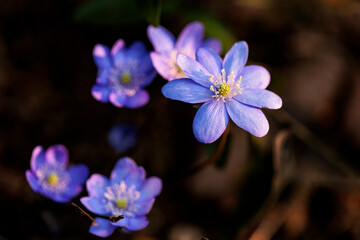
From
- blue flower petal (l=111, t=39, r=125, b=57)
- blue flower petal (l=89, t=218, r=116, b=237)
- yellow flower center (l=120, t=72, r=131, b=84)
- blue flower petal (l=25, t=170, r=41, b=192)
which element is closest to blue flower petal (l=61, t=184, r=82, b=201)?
blue flower petal (l=25, t=170, r=41, b=192)

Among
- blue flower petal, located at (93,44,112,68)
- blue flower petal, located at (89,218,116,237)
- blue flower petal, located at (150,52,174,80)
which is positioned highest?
blue flower petal, located at (93,44,112,68)

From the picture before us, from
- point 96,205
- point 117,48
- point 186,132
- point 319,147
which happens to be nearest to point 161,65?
point 117,48

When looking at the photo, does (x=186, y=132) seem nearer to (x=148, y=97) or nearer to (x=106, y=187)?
(x=148, y=97)

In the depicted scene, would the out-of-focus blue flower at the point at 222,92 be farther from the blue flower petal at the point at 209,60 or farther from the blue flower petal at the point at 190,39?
the blue flower petal at the point at 190,39

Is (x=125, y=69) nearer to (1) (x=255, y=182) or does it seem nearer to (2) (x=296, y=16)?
(1) (x=255, y=182)

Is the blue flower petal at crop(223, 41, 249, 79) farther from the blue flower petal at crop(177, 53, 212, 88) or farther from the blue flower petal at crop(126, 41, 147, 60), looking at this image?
the blue flower petal at crop(126, 41, 147, 60)

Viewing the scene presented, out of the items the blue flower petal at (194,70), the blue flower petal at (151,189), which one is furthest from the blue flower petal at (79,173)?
the blue flower petal at (194,70)

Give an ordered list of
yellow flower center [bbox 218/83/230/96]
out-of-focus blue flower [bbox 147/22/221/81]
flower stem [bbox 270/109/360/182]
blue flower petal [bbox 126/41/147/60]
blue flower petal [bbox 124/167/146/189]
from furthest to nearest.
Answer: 1. flower stem [bbox 270/109/360/182]
2. blue flower petal [bbox 126/41/147/60]
3. out-of-focus blue flower [bbox 147/22/221/81]
4. blue flower petal [bbox 124/167/146/189]
5. yellow flower center [bbox 218/83/230/96]
